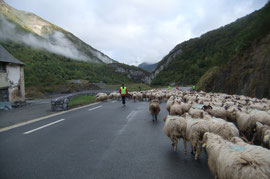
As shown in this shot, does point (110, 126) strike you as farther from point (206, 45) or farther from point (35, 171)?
point (206, 45)

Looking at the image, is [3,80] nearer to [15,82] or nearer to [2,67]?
[2,67]

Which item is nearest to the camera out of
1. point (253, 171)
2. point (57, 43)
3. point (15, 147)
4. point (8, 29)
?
point (253, 171)

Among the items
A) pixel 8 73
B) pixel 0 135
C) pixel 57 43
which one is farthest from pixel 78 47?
pixel 0 135

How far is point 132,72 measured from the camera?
130m

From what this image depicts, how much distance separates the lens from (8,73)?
20.9 metres

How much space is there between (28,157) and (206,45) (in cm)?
9467

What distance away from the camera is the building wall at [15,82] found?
832 inches

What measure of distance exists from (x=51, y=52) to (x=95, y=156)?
93.8 meters

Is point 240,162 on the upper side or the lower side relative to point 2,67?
lower

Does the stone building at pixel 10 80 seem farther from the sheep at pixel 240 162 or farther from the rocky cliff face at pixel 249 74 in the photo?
the rocky cliff face at pixel 249 74

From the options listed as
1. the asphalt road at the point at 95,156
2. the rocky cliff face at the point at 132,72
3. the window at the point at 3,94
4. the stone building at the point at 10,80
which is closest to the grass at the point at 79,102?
the stone building at the point at 10,80

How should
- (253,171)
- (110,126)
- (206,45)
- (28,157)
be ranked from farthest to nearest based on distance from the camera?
(206,45)
(110,126)
(28,157)
(253,171)

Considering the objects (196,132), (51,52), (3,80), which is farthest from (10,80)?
(51,52)

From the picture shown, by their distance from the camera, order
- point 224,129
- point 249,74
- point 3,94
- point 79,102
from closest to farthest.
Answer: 1. point 224,129
2. point 79,102
3. point 3,94
4. point 249,74
